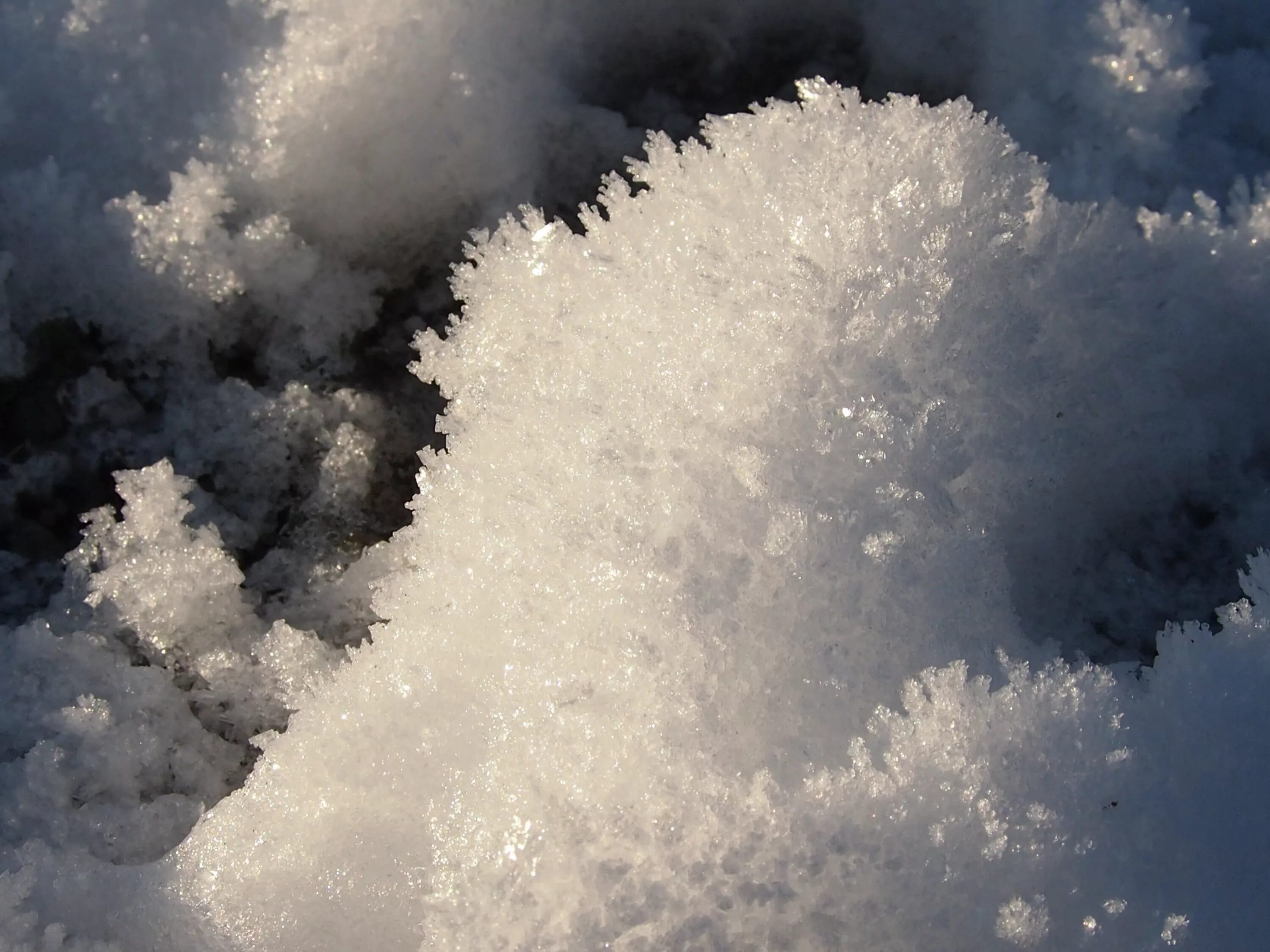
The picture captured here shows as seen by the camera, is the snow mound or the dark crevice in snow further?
the dark crevice in snow

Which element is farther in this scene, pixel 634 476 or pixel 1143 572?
pixel 1143 572

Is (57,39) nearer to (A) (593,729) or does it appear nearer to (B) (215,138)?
(B) (215,138)

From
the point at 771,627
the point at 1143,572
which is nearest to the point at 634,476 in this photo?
the point at 771,627

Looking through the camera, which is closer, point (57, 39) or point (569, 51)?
point (57, 39)

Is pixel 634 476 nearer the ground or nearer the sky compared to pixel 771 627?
nearer the sky

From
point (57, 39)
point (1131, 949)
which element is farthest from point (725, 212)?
point (57, 39)

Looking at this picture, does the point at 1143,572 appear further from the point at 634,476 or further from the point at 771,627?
the point at 634,476

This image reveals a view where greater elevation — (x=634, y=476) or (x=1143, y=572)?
(x=634, y=476)

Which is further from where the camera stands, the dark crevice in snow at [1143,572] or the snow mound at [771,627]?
the dark crevice in snow at [1143,572]
